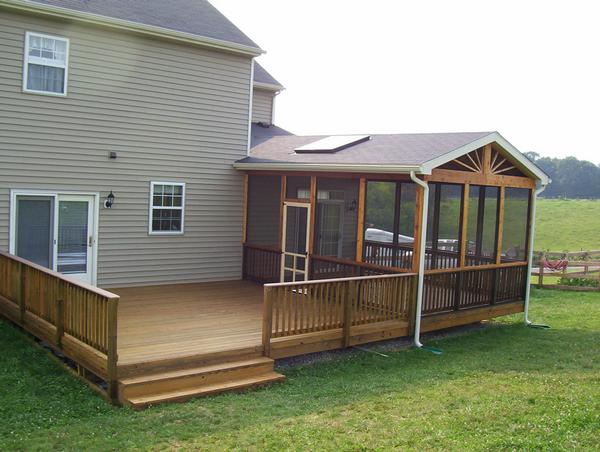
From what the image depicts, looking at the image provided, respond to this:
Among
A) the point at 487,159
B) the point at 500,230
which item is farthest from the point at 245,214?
the point at 500,230

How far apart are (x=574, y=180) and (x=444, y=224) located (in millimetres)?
60015

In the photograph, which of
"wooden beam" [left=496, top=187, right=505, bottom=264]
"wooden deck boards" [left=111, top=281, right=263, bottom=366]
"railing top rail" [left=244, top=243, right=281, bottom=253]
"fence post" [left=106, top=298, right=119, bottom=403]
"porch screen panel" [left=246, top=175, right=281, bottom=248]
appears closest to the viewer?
"fence post" [left=106, top=298, right=119, bottom=403]

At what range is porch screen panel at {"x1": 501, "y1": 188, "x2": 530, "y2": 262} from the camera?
11734mm

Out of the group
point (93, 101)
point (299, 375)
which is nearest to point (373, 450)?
point (299, 375)

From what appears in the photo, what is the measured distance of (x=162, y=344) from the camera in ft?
24.9

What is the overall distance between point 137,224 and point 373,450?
7645mm

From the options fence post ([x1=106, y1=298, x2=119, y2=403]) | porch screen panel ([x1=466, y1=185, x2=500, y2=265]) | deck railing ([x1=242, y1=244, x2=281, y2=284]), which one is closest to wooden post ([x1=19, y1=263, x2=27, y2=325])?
fence post ([x1=106, y1=298, x2=119, y2=403])

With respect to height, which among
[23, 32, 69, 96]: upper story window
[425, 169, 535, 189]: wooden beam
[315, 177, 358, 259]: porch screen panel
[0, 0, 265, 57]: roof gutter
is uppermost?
[0, 0, 265, 57]: roof gutter

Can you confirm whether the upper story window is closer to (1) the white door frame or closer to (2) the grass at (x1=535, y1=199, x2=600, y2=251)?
(1) the white door frame

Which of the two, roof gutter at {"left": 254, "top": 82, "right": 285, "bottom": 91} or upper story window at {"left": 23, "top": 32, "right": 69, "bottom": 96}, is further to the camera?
roof gutter at {"left": 254, "top": 82, "right": 285, "bottom": 91}

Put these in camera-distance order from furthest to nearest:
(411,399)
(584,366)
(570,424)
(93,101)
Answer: (93,101) < (584,366) < (411,399) < (570,424)

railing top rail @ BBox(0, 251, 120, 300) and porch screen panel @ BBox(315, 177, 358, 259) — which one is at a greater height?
porch screen panel @ BBox(315, 177, 358, 259)

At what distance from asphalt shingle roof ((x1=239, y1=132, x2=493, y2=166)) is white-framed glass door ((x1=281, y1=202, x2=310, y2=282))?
102cm

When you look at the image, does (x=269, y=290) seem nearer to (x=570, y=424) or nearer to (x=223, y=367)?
(x=223, y=367)
